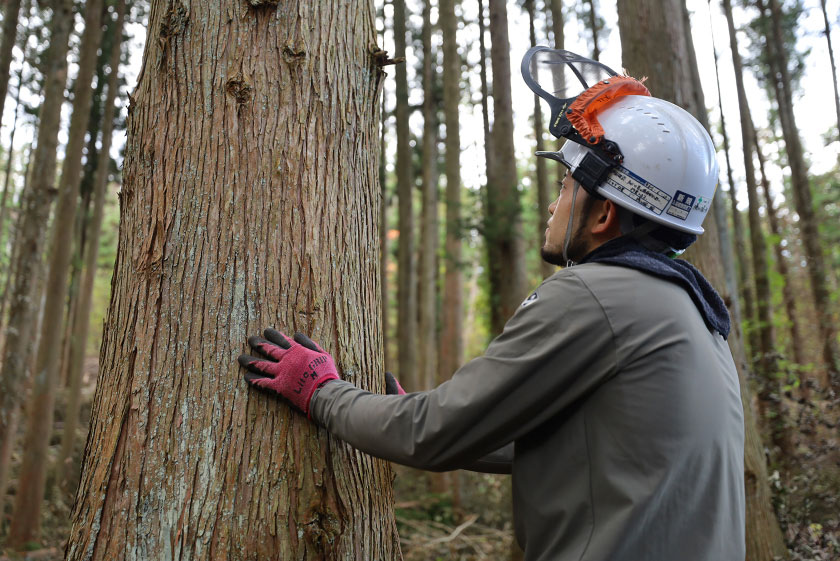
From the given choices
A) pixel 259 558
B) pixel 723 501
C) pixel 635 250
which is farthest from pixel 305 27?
pixel 723 501

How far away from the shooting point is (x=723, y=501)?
153 cm

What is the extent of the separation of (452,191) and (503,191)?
2.04 m

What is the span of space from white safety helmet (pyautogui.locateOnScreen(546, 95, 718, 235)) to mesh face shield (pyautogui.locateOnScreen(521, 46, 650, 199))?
0.03 m

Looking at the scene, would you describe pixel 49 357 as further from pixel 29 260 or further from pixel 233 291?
pixel 233 291

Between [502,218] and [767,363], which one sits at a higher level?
[502,218]

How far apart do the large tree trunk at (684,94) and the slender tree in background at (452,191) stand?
18.1 feet

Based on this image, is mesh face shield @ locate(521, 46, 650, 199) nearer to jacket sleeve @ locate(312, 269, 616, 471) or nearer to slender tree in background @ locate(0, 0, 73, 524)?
jacket sleeve @ locate(312, 269, 616, 471)

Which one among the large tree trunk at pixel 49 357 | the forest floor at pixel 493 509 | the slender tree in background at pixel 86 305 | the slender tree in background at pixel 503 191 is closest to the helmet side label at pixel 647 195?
the forest floor at pixel 493 509

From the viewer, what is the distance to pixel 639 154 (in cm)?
181

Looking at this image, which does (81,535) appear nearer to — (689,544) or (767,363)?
(689,544)

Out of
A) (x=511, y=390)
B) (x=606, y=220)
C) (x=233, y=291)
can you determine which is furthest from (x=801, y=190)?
(x=233, y=291)

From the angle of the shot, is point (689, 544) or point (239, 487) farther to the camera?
point (239, 487)

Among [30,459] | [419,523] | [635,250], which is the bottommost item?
[419,523]

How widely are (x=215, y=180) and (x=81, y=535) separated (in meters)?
1.11
